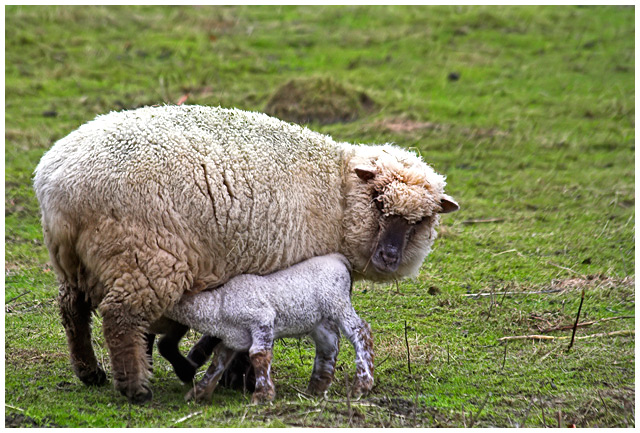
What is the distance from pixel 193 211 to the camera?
17.7 feet

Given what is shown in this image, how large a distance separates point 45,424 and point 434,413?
99.0 inches

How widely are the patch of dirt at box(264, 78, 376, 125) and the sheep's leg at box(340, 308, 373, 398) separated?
6625mm

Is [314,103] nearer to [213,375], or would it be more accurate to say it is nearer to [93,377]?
[93,377]

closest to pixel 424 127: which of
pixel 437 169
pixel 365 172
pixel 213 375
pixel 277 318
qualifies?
pixel 437 169

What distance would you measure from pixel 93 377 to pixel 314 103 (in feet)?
24.2

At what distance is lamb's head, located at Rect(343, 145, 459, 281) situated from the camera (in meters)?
6.16

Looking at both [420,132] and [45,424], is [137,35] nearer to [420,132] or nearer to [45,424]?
[420,132]

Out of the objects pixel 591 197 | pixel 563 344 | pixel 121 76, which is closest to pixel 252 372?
pixel 563 344

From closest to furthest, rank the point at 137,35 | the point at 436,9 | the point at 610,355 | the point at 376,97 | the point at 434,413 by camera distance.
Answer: the point at 434,413 → the point at 610,355 → the point at 376,97 → the point at 137,35 → the point at 436,9

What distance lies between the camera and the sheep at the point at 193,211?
17.0 ft

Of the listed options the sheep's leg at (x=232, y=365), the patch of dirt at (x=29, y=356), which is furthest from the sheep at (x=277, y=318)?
the patch of dirt at (x=29, y=356)

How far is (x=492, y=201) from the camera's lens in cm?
1045

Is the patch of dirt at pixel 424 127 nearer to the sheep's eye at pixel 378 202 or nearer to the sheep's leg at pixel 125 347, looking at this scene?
the sheep's eye at pixel 378 202

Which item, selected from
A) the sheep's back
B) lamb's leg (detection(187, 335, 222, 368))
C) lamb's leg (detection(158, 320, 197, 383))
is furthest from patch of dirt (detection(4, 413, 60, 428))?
lamb's leg (detection(187, 335, 222, 368))
